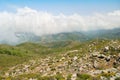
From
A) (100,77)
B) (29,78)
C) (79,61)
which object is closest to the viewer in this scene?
(100,77)

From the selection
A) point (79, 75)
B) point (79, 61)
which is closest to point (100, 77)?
point (79, 75)

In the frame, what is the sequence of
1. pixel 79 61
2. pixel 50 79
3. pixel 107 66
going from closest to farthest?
pixel 50 79, pixel 107 66, pixel 79 61

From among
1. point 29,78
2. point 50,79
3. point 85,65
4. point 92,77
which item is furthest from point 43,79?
point 85,65

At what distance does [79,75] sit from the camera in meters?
29.1

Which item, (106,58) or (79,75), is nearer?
(79,75)

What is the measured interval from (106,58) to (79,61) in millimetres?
4416

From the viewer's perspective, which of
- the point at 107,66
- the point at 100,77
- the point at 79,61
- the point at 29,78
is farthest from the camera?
the point at 79,61

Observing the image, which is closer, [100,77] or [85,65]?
[100,77]

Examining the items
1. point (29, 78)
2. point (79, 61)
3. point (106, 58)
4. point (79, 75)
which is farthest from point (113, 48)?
point (29, 78)

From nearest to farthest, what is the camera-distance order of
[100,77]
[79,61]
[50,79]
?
[100,77] < [50,79] < [79,61]

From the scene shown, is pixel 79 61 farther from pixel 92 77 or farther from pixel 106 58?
pixel 92 77

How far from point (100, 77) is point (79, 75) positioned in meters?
2.96

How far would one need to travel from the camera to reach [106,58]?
37.6 metres

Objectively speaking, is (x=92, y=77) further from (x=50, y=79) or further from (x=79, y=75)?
(x=50, y=79)
